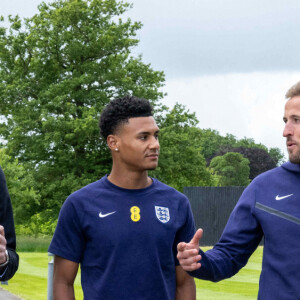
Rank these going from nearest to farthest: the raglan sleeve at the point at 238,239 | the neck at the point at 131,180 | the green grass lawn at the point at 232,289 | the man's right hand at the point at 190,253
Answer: the man's right hand at the point at 190,253
the raglan sleeve at the point at 238,239
the neck at the point at 131,180
the green grass lawn at the point at 232,289

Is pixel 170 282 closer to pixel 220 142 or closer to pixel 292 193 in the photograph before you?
pixel 292 193

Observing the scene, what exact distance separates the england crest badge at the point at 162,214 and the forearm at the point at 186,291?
41cm

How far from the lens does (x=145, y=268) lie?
4023mm

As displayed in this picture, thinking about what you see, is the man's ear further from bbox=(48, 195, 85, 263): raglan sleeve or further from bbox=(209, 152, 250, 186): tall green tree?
bbox=(209, 152, 250, 186): tall green tree

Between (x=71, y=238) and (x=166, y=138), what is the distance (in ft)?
98.0

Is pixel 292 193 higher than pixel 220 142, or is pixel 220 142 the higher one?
pixel 292 193

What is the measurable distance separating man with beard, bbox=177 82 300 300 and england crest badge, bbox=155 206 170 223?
0.61 metres

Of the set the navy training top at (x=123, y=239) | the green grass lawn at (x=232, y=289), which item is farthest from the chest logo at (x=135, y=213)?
the green grass lawn at (x=232, y=289)

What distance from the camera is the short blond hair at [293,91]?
3.54 meters

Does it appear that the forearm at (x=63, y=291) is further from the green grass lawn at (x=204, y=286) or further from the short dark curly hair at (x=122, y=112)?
the green grass lawn at (x=204, y=286)

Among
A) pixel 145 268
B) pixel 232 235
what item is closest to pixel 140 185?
pixel 145 268

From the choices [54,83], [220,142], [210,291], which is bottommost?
[220,142]

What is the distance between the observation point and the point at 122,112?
4.47m

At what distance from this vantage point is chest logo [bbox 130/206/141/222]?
410 cm
